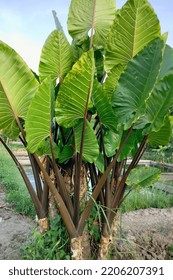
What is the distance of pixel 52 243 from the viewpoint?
1.90 meters

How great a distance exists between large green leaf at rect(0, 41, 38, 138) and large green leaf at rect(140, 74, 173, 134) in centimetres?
61

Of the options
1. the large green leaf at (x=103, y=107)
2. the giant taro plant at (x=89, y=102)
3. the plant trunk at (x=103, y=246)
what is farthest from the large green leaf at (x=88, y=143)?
the plant trunk at (x=103, y=246)

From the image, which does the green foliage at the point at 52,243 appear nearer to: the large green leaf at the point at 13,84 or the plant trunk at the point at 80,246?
the plant trunk at the point at 80,246

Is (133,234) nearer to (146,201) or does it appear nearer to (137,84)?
(146,201)

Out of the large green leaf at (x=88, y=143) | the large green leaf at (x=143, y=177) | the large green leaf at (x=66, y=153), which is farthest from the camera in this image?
the large green leaf at (x=143, y=177)

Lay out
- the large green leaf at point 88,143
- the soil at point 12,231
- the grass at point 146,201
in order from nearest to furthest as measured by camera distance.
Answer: the large green leaf at point 88,143 < the soil at point 12,231 < the grass at point 146,201

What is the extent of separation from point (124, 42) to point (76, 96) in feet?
1.41

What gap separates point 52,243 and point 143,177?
73 cm

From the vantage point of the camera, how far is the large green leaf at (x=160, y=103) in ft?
5.10

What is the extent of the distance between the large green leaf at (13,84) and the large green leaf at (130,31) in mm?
454

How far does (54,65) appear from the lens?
184 centimetres

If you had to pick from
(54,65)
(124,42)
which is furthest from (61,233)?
(124,42)

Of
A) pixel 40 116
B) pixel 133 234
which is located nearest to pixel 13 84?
pixel 40 116

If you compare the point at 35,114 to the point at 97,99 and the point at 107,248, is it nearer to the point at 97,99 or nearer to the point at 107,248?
the point at 97,99
